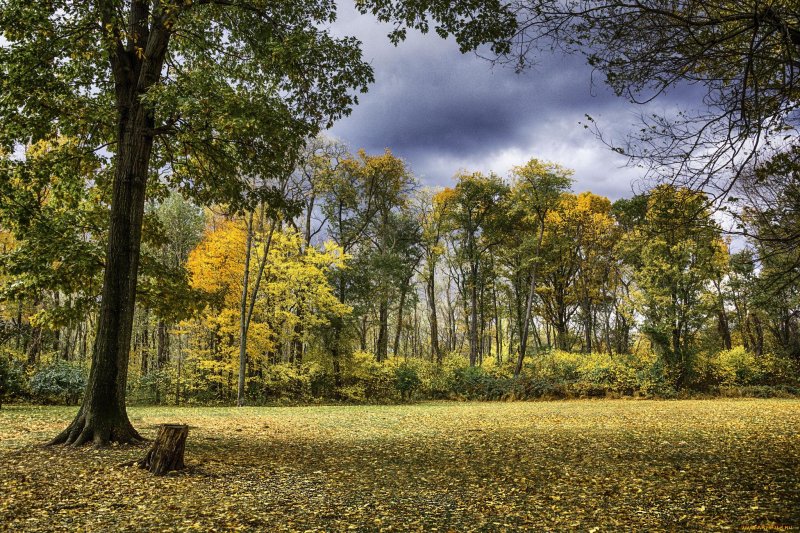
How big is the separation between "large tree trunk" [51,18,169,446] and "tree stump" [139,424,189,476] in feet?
5.77

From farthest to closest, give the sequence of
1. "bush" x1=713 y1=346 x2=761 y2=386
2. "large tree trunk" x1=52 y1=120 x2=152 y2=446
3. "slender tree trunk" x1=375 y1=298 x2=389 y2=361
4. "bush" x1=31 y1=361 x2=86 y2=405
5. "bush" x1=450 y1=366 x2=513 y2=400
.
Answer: "slender tree trunk" x1=375 y1=298 x2=389 y2=361 < "bush" x1=450 y1=366 x2=513 y2=400 < "bush" x1=713 y1=346 x2=761 y2=386 < "bush" x1=31 y1=361 x2=86 y2=405 < "large tree trunk" x1=52 y1=120 x2=152 y2=446

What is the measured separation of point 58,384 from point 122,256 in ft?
38.4

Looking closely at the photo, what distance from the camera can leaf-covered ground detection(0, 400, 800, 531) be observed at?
401cm

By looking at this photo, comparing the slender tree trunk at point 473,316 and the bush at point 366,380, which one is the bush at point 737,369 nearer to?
the slender tree trunk at point 473,316

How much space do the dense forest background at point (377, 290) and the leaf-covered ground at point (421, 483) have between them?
11.6 ft

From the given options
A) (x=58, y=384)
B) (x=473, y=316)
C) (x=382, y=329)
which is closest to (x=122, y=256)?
(x=58, y=384)

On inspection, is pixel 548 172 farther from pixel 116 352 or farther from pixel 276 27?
pixel 116 352

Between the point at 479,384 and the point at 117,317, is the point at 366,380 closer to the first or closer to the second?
the point at 479,384

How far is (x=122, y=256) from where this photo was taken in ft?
24.1

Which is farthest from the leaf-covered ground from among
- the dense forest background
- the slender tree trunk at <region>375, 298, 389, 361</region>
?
the slender tree trunk at <region>375, 298, 389, 361</region>

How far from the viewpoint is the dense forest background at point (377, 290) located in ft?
34.8

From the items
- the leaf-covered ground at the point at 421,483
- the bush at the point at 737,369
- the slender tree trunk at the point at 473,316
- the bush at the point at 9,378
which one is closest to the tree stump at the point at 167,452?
the leaf-covered ground at the point at 421,483

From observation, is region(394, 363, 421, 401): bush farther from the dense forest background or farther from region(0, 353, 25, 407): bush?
region(0, 353, 25, 407): bush

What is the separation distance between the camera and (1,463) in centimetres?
569
